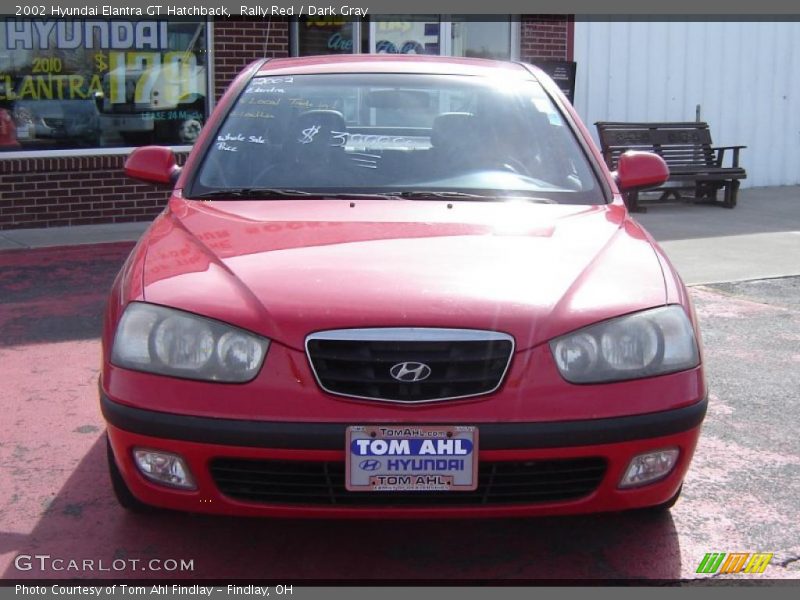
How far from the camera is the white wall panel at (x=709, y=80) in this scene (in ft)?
43.2

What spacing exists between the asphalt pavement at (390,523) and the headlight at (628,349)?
0.70 meters

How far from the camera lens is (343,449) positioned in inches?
115

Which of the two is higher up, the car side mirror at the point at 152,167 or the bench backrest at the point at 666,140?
the car side mirror at the point at 152,167

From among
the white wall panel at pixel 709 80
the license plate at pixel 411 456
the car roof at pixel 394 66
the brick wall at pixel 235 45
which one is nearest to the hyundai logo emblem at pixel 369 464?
the license plate at pixel 411 456

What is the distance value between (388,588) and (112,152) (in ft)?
26.1

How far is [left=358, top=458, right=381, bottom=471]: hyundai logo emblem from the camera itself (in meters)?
2.95

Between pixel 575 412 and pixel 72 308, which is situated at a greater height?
pixel 575 412

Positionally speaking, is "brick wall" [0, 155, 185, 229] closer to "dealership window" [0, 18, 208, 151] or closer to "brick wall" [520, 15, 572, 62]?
"dealership window" [0, 18, 208, 151]

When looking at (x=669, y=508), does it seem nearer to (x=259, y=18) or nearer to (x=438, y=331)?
(x=438, y=331)

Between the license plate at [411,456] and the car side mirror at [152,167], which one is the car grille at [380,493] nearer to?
the license plate at [411,456]

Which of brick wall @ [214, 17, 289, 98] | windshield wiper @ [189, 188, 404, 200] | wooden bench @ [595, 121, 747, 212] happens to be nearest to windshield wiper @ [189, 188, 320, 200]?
windshield wiper @ [189, 188, 404, 200]

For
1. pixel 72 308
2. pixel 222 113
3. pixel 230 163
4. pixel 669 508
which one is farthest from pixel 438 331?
pixel 72 308

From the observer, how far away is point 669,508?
373 centimetres

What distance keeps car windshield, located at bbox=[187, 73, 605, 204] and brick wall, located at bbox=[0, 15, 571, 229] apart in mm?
5223
